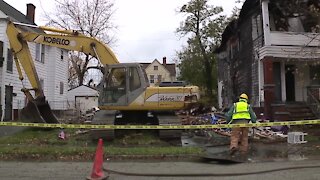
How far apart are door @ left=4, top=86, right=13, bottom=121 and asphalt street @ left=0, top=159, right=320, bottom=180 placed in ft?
49.4

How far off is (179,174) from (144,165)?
1.68 m

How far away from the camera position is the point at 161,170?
10203 mm

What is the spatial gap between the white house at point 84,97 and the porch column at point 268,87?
21577 millimetres

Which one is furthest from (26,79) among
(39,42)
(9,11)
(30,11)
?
(39,42)

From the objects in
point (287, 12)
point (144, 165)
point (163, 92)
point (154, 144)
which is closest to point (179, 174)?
point (144, 165)

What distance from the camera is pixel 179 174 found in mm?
9594

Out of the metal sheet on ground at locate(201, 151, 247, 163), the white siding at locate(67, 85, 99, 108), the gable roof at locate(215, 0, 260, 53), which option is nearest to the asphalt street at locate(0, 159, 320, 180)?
the metal sheet on ground at locate(201, 151, 247, 163)

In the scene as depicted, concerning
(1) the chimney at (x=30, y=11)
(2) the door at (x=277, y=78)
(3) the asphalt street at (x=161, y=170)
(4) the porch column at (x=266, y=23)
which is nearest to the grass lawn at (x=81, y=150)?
(3) the asphalt street at (x=161, y=170)

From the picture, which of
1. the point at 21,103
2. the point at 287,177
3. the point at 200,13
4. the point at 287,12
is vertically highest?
the point at 200,13

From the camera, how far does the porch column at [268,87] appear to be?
21203 millimetres

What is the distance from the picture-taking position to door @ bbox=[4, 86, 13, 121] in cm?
2564

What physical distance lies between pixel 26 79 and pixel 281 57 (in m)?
16.8

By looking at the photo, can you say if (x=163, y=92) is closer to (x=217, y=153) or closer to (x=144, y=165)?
(x=217, y=153)

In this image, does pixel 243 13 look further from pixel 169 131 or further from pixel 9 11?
pixel 9 11
